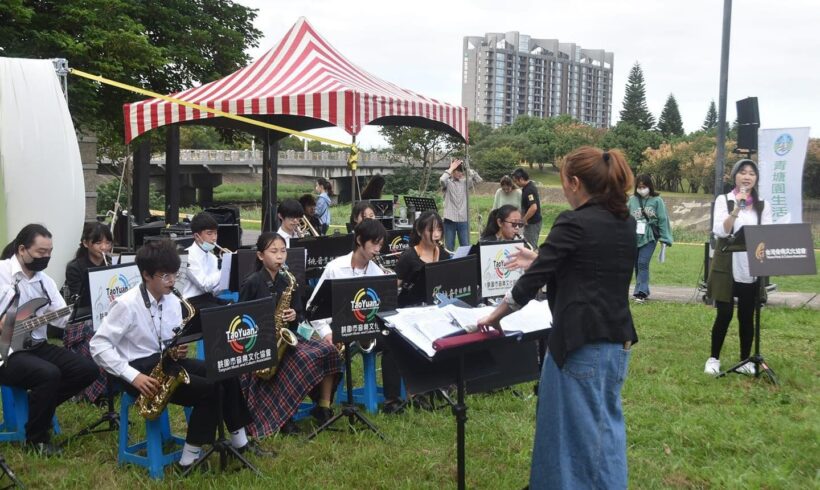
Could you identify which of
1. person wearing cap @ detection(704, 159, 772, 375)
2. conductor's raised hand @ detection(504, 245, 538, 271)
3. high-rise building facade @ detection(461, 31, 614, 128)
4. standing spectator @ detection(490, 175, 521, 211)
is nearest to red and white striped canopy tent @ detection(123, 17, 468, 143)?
standing spectator @ detection(490, 175, 521, 211)

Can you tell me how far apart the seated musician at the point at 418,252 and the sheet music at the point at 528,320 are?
226 centimetres

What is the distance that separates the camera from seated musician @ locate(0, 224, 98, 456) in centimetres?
521

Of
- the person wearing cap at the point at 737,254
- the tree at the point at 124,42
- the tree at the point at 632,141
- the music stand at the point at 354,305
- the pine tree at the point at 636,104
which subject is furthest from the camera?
the pine tree at the point at 636,104

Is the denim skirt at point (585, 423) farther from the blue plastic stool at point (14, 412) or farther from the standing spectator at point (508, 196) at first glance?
the standing spectator at point (508, 196)

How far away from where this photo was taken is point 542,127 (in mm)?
72438

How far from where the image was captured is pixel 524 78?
5650 inches

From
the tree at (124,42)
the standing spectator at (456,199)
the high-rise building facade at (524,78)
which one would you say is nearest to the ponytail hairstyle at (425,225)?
the standing spectator at (456,199)

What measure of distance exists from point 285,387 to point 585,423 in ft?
9.24

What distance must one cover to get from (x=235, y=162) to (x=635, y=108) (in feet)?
163

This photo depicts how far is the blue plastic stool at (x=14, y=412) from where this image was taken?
549 centimetres

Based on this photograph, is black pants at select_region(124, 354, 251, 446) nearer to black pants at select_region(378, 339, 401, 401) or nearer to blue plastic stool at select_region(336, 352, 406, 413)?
blue plastic stool at select_region(336, 352, 406, 413)

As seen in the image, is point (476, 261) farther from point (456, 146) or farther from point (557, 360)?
point (456, 146)

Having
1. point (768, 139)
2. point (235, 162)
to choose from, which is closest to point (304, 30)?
point (768, 139)

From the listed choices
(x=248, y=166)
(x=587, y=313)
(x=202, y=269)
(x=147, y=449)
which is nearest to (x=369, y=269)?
(x=202, y=269)
